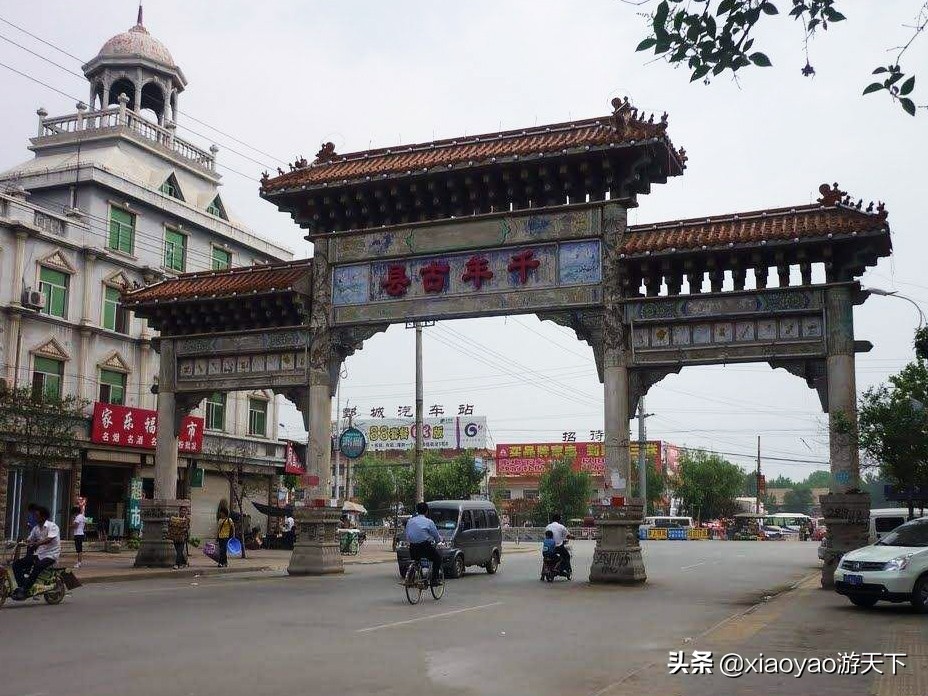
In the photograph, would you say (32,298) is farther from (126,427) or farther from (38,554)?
(38,554)

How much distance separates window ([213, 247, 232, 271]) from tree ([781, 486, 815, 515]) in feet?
509

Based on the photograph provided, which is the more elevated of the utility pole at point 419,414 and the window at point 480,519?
the utility pole at point 419,414

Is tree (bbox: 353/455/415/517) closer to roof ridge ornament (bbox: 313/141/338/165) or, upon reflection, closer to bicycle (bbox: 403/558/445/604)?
roof ridge ornament (bbox: 313/141/338/165)

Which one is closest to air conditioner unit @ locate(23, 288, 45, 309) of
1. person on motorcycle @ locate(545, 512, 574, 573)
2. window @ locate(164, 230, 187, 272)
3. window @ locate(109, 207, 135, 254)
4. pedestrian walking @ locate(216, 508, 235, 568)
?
window @ locate(109, 207, 135, 254)

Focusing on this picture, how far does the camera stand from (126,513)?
36875 mm

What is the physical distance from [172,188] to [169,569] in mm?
21548

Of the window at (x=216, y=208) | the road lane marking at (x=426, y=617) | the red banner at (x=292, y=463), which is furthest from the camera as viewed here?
the red banner at (x=292, y=463)

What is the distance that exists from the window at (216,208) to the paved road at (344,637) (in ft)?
85.0

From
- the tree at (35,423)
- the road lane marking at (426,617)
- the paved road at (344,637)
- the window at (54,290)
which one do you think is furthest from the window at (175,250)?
the road lane marking at (426,617)

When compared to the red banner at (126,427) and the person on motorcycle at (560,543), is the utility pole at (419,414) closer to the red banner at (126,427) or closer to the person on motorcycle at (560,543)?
the red banner at (126,427)

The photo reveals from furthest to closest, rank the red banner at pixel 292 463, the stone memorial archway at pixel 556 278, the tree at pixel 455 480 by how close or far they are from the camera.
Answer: the tree at pixel 455 480
the red banner at pixel 292 463
the stone memorial archway at pixel 556 278

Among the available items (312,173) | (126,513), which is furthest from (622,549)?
(126,513)

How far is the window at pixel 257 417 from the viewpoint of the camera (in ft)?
147

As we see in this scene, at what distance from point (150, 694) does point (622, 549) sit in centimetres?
1375
